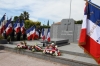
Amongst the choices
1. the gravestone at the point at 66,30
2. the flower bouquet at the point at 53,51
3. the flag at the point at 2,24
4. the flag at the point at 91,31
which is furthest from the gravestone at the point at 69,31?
the flag at the point at 91,31

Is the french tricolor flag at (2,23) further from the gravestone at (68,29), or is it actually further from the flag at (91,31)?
the flag at (91,31)

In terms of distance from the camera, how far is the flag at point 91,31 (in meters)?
4.91

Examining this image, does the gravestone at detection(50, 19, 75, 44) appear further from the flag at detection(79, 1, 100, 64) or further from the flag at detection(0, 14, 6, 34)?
the flag at detection(79, 1, 100, 64)

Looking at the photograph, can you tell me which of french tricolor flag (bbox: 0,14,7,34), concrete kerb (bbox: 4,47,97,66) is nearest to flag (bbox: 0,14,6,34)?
french tricolor flag (bbox: 0,14,7,34)

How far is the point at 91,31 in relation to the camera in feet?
16.7

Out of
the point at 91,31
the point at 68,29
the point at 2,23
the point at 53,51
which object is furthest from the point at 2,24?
the point at 91,31

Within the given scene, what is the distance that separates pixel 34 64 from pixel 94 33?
15.1ft

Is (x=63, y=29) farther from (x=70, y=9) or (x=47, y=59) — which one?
(x=47, y=59)

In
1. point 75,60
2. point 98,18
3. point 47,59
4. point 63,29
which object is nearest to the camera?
point 98,18

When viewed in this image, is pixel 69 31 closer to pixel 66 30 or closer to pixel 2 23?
pixel 66 30

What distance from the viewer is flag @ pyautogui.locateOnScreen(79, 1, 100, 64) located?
4.91 m

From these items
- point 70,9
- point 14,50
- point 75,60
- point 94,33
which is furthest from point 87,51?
point 70,9

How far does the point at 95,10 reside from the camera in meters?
4.93

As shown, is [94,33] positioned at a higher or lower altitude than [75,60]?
higher
